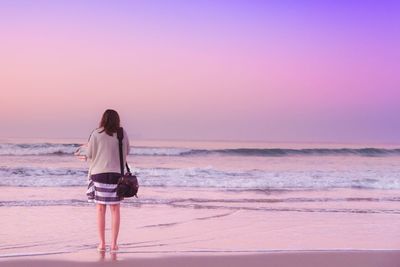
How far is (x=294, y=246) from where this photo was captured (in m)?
8.33

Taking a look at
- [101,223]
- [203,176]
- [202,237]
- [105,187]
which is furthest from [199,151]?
[105,187]

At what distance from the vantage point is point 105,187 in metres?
7.43

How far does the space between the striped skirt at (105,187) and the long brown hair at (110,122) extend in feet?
1.65

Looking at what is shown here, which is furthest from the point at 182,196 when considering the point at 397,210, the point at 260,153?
the point at 260,153

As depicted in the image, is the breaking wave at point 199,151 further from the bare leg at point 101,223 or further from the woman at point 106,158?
the woman at point 106,158

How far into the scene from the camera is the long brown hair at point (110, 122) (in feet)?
23.8

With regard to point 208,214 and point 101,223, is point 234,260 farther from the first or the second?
point 208,214

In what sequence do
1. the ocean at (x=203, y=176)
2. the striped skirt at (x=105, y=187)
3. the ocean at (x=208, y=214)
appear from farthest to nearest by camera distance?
the ocean at (x=203, y=176) < the ocean at (x=208, y=214) < the striped skirt at (x=105, y=187)

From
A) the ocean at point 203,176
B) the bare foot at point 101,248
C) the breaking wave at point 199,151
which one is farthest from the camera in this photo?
the breaking wave at point 199,151

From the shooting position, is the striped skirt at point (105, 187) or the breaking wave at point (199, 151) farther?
the breaking wave at point (199, 151)

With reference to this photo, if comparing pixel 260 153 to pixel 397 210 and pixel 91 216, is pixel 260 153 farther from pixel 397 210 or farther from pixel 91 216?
pixel 91 216

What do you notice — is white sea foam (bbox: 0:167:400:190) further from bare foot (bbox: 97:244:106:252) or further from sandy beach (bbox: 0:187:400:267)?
bare foot (bbox: 97:244:106:252)

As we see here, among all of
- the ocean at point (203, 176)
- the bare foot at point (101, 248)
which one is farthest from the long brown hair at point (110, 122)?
the ocean at point (203, 176)

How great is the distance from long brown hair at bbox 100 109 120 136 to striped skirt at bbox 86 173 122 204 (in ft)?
1.65
